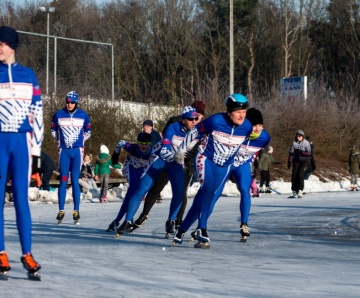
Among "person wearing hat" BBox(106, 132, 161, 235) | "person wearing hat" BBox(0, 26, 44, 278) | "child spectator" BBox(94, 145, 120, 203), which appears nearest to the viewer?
"person wearing hat" BBox(0, 26, 44, 278)

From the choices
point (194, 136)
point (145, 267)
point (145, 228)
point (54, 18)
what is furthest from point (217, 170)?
point (54, 18)

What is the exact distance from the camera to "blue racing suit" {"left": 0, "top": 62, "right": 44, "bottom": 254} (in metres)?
7.88

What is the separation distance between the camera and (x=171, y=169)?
12.9 m

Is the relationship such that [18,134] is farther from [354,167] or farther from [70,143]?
[354,167]

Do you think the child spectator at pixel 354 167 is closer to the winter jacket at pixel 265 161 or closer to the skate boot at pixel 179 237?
the winter jacket at pixel 265 161

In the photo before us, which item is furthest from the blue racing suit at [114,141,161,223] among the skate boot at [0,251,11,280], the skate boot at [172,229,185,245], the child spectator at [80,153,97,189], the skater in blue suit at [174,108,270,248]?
the child spectator at [80,153,97,189]

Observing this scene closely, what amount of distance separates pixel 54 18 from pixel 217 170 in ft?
208

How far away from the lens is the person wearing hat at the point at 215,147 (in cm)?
1106

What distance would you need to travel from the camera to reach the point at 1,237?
7902mm

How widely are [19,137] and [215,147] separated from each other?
362 cm

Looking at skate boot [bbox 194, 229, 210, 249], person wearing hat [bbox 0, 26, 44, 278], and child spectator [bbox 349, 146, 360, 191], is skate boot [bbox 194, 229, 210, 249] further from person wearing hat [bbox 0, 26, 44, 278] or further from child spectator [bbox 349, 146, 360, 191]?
child spectator [bbox 349, 146, 360, 191]

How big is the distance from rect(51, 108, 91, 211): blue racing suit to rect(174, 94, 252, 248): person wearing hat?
4548 millimetres

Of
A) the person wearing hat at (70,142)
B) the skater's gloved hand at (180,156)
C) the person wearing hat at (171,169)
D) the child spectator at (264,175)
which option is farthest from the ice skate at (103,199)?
the skater's gloved hand at (180,156)

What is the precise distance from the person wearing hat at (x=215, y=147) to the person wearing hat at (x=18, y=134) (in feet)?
11.1
